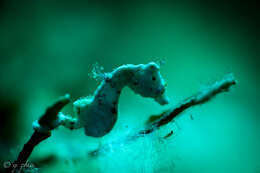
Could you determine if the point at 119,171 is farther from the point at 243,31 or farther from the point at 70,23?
the point at 243,31

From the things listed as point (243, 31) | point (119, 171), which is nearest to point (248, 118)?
point (243, 31)

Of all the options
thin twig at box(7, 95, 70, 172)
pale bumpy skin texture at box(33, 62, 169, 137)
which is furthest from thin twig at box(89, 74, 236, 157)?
thin twig at box(7, 95, 70, 172)

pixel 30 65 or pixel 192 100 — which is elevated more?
pixel 30 65

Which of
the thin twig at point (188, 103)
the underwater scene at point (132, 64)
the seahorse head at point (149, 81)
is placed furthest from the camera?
the underwater scene at point (132, 64)
